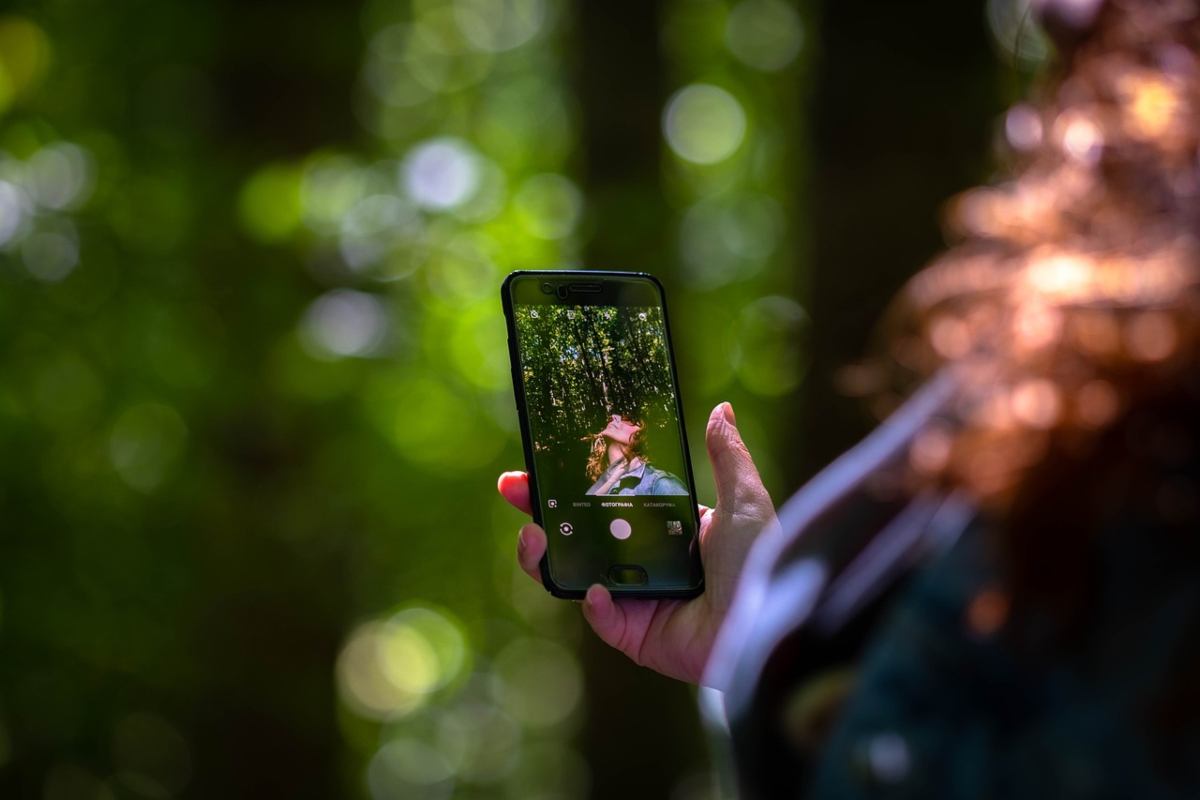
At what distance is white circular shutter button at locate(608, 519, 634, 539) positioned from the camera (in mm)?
2283

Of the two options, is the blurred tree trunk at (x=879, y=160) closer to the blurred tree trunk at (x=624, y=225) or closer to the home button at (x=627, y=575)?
the blurred tree trunk at (x=624, y=225)

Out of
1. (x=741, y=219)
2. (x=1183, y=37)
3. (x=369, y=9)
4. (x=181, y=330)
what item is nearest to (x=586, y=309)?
(x=1183, y=37)

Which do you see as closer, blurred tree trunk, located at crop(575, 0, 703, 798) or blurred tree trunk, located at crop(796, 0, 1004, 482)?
blurred tree trunk, located at crop(796, 0, 1004, 482)

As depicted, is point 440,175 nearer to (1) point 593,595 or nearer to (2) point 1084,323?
(1) point 593,595

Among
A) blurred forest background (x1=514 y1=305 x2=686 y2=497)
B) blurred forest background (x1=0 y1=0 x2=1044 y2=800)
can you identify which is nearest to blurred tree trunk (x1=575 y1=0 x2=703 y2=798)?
blurred forest background (x1=0 y1=0 x2=1044 y2=800)

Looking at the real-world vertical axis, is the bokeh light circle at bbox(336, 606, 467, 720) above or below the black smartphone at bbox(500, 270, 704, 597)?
below

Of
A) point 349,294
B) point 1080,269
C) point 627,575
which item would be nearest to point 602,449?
point 627,575

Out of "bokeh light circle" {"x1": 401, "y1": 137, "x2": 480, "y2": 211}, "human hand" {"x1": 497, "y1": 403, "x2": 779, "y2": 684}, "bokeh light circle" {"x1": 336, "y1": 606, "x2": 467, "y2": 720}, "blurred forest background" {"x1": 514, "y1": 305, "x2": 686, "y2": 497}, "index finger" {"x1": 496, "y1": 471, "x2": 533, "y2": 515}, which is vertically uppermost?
"bokeh light circle" {"x1": 401, "y1": 137, "x2": 480, "y2": 211}

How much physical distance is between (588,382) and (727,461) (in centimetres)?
30

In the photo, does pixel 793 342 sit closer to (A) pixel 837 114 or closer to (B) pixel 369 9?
(A) pixel 837 114

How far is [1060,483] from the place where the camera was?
3.41 feet

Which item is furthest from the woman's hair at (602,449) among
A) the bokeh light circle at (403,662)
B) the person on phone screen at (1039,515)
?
the bokeh light circle at (403,662)

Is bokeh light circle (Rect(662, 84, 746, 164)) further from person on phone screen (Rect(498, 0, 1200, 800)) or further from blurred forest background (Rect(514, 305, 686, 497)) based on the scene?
person on phone screen (Rect(498, 0, 1200, 800))

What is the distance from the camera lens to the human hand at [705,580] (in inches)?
84.9
